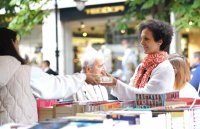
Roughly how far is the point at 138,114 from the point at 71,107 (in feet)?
3.20

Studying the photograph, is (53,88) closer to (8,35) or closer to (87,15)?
(8,35)

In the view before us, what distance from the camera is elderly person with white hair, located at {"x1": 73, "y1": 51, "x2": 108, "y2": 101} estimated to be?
196 inches

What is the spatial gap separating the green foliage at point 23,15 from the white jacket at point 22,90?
552 centimetres

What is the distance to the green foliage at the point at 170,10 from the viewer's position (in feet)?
29.1

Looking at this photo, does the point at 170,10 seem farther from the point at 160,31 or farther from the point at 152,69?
the point at 152,69

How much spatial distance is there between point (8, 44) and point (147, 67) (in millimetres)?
1300

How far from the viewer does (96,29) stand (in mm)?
19031

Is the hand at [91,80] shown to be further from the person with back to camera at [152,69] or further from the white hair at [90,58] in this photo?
the white hair at [90,58]

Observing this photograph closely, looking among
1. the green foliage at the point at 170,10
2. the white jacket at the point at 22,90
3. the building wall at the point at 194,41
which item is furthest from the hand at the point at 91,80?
the building wall at the point at 194,41

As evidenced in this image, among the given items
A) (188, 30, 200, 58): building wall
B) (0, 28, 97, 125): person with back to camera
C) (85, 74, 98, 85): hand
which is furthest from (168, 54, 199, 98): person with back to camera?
(188, 30, 200, 58): building wall

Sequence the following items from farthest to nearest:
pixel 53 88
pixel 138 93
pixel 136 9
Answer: pixel 136 9
pixel 138 93
pixel 53 88

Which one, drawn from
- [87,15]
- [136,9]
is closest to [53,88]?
[136,9]

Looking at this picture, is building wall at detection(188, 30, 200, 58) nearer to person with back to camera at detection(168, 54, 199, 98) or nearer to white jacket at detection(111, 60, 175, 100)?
person with back to camera at detection(168, 54, 199, 98)

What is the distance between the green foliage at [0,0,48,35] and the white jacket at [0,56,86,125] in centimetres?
552
